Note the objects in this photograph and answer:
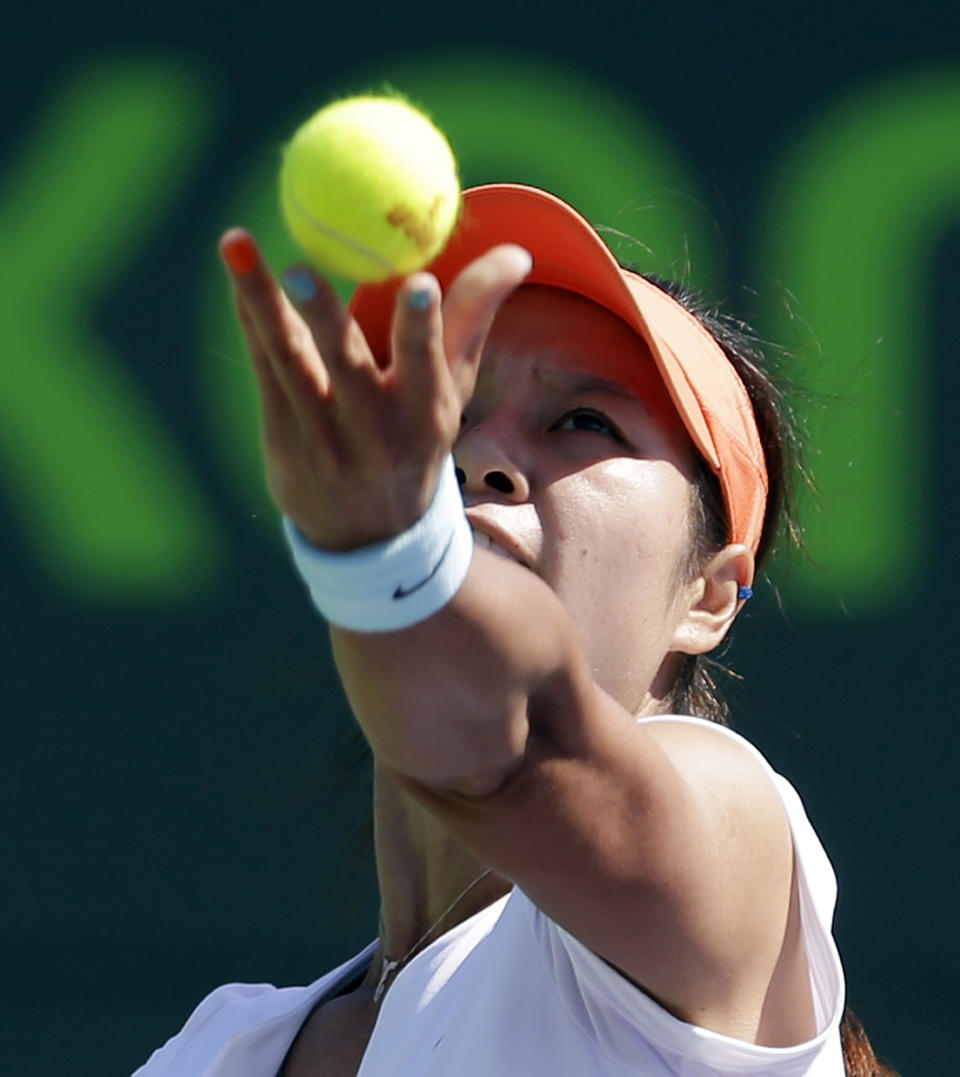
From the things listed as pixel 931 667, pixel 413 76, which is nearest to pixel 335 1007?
pixel 931 667

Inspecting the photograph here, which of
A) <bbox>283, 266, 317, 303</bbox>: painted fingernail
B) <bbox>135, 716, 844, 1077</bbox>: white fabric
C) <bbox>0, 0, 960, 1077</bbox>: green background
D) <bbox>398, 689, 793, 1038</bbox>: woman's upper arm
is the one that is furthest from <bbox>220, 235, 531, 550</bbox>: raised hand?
<bbox>0, 0, 960, 1077</bbox>: green background

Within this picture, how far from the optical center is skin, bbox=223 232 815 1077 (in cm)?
71

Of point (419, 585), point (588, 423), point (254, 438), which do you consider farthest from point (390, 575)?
point (254, 438)

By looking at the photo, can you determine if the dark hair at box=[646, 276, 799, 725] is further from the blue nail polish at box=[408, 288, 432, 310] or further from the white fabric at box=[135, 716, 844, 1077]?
the blue nail polish at box=[408, 288, 432, 310]

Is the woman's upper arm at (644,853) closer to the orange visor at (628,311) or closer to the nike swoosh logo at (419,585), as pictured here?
the nike swoosh logo at (419,585)

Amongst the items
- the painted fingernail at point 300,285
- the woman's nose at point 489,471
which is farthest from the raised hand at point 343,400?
the woman's nose at point 489,471

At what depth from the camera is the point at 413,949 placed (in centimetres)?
133

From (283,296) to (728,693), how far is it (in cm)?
163

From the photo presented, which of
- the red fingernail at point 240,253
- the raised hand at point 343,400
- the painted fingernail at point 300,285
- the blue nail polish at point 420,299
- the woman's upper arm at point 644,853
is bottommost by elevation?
the woman's upper arm at point 644,853

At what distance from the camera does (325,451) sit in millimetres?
712

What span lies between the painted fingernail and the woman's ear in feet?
2.10

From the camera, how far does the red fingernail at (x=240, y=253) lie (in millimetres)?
688

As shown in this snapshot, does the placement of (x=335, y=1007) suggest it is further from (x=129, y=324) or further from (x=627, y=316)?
(x=129, y=324)

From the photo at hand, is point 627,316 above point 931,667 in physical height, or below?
above
